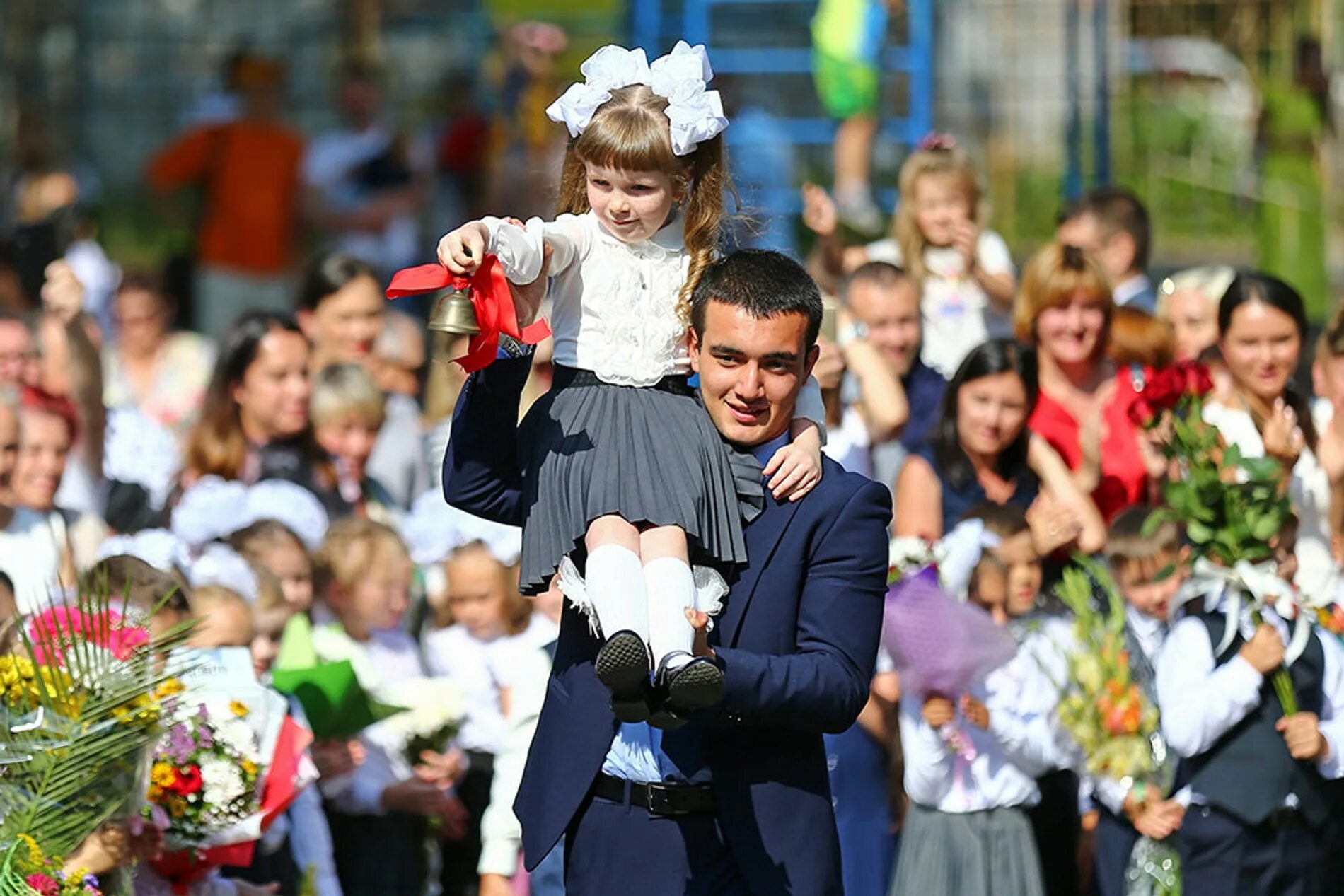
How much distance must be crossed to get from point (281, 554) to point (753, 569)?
3.03 metres

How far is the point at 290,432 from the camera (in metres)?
7.61

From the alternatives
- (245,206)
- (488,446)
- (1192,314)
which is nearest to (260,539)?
(488,446)

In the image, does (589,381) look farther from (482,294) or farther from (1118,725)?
(1118,725)

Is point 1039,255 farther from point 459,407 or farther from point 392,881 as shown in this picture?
point 459,407

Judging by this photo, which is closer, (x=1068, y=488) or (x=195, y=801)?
(x=195, y=801)

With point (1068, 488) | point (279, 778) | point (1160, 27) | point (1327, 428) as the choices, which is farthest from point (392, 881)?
point (1160, 27)

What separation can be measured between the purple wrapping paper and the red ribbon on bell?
246cm

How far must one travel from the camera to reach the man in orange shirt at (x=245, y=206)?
1171cm

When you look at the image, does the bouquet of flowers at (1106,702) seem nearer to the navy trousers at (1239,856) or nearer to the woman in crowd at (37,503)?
the navy trousers at (1239,856)

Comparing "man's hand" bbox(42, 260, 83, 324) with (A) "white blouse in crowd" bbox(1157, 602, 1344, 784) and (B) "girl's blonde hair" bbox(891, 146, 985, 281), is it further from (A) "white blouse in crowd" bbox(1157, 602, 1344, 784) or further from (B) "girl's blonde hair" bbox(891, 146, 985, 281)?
(A) "white blouse in crowd" bbox(1157, 602, 1344, 784)

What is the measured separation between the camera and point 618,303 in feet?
13.8

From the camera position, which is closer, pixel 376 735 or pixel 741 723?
pixel 741 723

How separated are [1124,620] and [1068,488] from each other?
2.70ft

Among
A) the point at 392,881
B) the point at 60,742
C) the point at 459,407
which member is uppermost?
the point at 459,407
